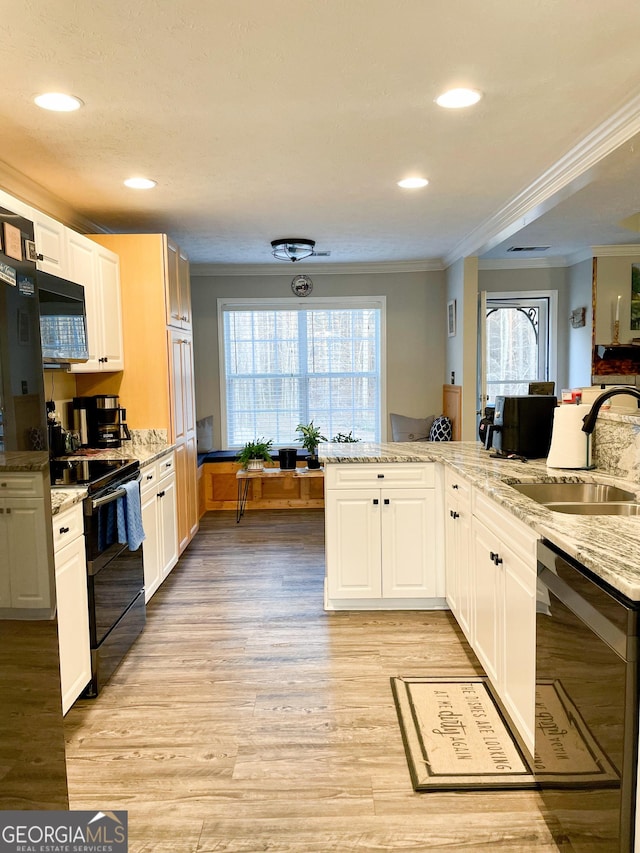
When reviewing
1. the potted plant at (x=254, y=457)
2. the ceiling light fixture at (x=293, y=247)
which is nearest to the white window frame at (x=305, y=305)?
the potted plant at (x=254, y=457)

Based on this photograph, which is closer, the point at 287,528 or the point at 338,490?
the point at 338,490

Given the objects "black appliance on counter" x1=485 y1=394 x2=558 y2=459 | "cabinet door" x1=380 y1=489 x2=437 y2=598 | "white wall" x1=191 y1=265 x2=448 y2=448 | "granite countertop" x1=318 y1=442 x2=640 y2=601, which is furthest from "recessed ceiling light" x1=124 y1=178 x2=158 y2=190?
"white wall" x1=191 y1=265 x2=448 y2=448

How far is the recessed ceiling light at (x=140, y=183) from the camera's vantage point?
3404 mm

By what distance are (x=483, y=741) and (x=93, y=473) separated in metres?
2.02

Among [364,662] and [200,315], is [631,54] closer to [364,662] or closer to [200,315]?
[364,662]

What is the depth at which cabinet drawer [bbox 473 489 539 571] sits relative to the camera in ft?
6.32

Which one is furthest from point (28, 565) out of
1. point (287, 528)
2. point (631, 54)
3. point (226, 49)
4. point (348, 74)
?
point (287, 528)

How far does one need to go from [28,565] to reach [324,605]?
2530 millimetres

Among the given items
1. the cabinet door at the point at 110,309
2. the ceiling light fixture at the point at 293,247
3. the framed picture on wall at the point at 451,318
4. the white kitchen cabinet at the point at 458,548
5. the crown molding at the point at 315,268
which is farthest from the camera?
the crown molding at the point at 315,268

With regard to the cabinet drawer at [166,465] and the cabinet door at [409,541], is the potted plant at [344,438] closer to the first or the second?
the cabinet drawer at [166,465]

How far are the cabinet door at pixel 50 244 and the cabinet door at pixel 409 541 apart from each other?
2.14 metres

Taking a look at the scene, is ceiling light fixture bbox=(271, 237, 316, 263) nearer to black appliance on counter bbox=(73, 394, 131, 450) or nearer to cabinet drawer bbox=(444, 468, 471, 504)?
black appliance on counter bbox=(73, 394, 131, 450)

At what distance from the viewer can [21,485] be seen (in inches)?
46.3

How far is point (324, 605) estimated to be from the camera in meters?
3.56
